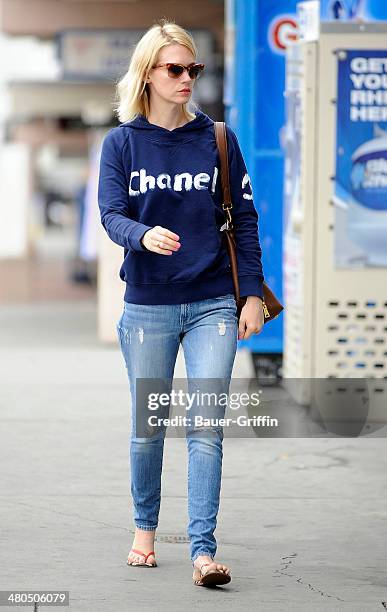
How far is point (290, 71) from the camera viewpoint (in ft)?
28.2

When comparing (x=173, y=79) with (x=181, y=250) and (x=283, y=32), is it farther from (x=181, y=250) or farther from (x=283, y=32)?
(x=283, y=32)

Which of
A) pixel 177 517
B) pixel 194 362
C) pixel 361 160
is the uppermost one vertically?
pixel 361 160

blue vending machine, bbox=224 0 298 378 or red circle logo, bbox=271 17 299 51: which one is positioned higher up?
red circle logo, bbox=271 17 299 51

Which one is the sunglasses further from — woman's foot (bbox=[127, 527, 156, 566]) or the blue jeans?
woman's foot (bbox=[127, 527, 156, 566])

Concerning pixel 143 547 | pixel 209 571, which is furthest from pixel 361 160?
pixel 209 571

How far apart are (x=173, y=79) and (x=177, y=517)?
2.00 m

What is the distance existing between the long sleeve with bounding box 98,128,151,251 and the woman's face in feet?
0.76

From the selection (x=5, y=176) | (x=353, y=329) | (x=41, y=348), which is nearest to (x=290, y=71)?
(x=353, y=329)

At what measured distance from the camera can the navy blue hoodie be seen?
517 cm

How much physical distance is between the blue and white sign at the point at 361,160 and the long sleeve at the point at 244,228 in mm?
2751

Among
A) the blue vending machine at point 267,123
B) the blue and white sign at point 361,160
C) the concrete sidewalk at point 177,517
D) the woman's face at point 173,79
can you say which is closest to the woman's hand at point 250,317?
the woman's face at point 173,79

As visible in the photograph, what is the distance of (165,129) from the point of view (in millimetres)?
5266

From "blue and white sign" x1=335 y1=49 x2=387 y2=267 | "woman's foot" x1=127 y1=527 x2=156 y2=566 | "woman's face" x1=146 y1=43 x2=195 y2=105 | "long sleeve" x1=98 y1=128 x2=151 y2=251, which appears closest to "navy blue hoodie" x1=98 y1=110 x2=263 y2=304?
"long sleeve" x1=98 y1=128 x2=151 y2=251

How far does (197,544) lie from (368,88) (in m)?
3.52
